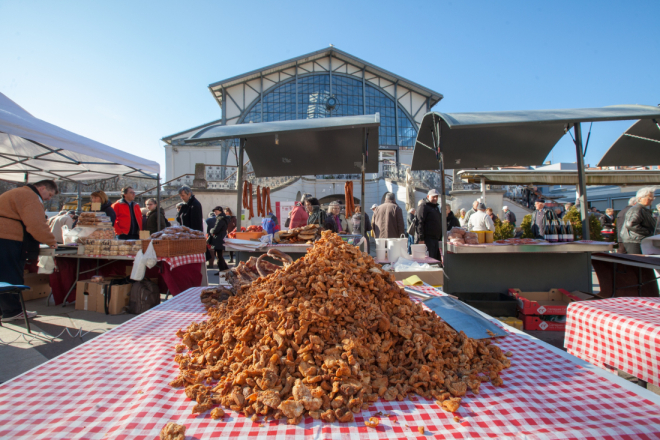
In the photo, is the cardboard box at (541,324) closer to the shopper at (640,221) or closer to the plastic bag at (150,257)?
the shopper at (640,221)

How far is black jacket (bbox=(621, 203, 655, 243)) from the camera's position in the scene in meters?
5.42

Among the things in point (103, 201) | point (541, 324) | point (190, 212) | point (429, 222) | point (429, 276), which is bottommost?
point (541, 324)

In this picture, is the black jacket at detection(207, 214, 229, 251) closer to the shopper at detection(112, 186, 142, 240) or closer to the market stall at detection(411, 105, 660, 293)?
the shopper at detection(112, 186, 142, 240)

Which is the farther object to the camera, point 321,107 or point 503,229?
point 321,107

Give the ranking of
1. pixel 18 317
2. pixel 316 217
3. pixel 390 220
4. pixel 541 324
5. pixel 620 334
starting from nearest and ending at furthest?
pixel 620 334, pixel 541 324, pixel 18 317, pixel 316 217, pixel 390 220

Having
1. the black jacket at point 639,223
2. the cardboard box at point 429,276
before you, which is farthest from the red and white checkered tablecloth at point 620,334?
the black jacket at point 639,223

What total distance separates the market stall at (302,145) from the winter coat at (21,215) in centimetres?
221

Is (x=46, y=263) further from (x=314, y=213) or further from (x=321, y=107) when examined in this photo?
(x=321, y=107)

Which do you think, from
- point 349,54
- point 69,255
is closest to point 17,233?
point 69,255

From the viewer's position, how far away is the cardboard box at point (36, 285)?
18.9 ft

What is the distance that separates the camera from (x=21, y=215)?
14.0 ft

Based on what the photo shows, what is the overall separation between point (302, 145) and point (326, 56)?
65.8 ft

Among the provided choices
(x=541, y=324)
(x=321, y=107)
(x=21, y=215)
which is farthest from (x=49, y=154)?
(x=321, y=107)

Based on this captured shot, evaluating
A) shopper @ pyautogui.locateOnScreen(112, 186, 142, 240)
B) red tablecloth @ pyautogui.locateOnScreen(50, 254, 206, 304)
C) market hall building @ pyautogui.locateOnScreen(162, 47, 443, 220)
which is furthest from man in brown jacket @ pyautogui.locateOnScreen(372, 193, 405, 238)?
market hall building @ pyautogui.locateOnScreen(162, 47, 443, 220)
